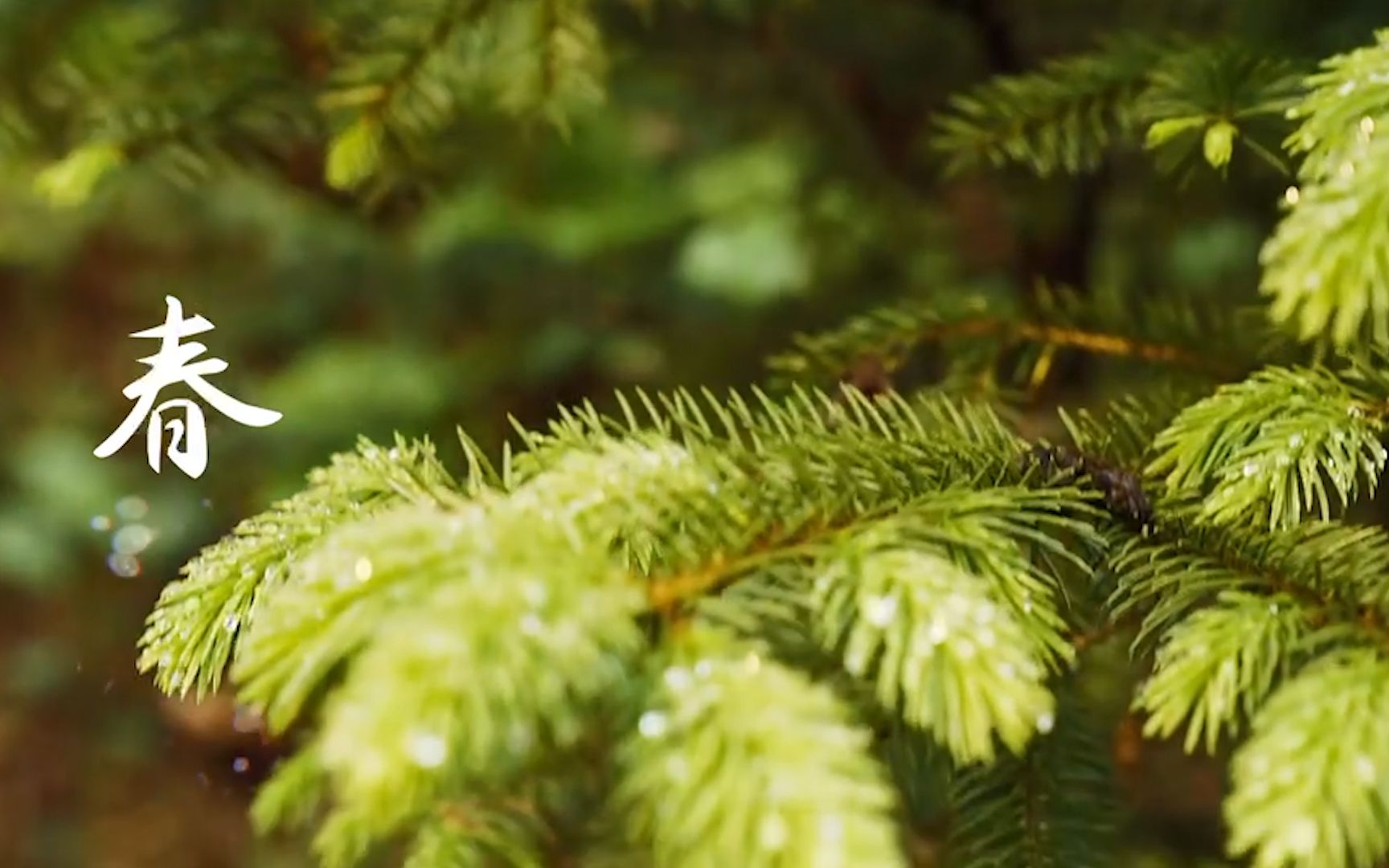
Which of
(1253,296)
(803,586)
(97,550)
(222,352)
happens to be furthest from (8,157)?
(1253,296)

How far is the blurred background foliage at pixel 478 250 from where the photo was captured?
3.20 feet

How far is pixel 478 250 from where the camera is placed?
116cm

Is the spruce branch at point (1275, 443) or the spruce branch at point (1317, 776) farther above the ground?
the spruce branch at point (1275, 443)

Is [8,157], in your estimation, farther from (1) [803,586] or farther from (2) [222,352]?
(1) [803,586]

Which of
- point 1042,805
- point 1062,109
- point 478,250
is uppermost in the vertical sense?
point 1062,109

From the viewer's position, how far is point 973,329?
29.4 inches

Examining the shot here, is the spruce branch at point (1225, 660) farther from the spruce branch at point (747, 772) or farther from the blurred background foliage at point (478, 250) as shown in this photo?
the blurred background foliage at point (478, 250)

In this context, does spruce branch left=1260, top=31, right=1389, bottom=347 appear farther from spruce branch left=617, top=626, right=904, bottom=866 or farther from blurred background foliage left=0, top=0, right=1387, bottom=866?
blurred background foliage left=0, top=0, right=1387, bottom=866

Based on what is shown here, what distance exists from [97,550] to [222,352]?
274 millimetres

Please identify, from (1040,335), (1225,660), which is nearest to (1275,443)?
(1225,660)

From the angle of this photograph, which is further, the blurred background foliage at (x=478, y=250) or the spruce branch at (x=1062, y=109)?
the blurred background foliage at (x=478, y=250)

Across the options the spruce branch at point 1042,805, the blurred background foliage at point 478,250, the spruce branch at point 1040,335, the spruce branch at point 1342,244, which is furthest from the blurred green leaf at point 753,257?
the spruce branch at point 1342,244

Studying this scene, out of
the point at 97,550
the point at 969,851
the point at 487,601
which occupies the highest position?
the point at 487,601

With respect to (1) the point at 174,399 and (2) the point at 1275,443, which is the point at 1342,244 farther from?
(1) the point at 174,399
